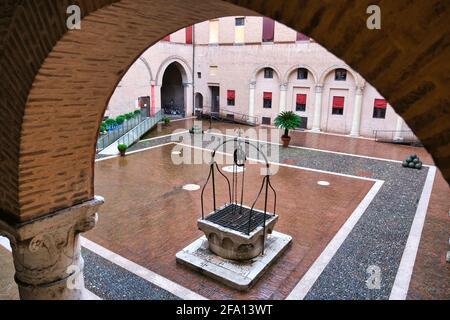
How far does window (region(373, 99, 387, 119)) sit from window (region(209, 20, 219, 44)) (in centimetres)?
1343

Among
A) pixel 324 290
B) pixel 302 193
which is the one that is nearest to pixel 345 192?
pixel 302 193

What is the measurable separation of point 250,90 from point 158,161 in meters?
13.5

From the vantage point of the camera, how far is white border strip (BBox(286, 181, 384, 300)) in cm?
688

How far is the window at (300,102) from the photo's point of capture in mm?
25578

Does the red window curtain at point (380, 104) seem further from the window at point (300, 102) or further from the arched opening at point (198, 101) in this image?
the arched opening at point (198, 101)

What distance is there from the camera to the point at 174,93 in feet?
104

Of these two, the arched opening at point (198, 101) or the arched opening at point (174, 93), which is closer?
the arched opening at point (174, 93)

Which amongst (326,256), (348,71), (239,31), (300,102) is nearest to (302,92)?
(300,102)

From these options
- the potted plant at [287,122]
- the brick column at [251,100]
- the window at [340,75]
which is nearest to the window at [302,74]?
the window at [340,75]

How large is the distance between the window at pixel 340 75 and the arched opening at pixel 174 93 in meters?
12.6

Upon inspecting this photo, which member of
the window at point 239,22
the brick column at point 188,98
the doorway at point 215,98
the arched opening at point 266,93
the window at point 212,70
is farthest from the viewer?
the doorway at point 215,98

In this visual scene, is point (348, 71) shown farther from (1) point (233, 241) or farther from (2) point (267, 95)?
(1) point (233, 241)

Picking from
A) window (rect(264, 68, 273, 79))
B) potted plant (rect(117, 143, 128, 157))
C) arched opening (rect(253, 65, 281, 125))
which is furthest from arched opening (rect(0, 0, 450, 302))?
window (rect(264, 68, 273, 79))

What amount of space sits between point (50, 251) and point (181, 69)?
27.0 meters
